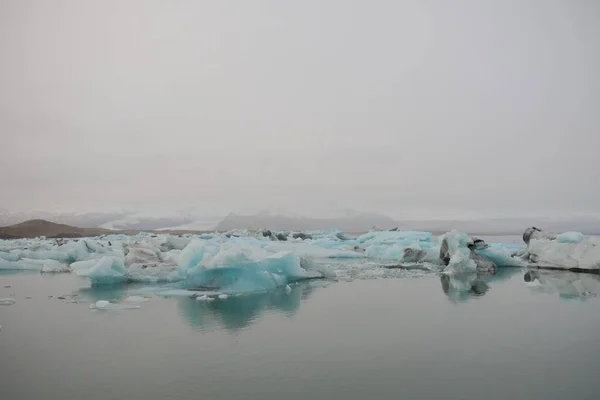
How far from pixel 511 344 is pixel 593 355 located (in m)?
0.94

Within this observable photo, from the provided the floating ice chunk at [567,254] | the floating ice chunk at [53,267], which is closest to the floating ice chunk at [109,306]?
the floating ice chunk at [53,267]

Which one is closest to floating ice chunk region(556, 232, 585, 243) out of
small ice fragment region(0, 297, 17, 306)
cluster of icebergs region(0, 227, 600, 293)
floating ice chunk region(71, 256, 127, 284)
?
cluster of icebergs region(0, 227, 600, 293)

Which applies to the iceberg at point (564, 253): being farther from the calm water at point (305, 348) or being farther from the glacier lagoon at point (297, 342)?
the calm water at point (305, 348)

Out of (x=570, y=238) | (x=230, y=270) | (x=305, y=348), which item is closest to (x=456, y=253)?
(x=570, y=238)

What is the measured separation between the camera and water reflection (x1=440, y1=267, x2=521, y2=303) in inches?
410

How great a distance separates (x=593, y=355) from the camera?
5.58 metres

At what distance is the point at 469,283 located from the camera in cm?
1278

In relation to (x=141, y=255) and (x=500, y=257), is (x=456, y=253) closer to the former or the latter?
(x=500, y=257)

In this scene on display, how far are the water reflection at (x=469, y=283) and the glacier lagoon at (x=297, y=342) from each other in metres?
0.14

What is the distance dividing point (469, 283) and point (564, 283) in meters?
2.66

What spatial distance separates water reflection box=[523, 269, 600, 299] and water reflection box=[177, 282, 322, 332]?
6109mm

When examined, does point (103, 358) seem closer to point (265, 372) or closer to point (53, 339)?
point (53, 339)

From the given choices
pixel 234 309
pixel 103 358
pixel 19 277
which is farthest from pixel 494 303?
pixel 19 277

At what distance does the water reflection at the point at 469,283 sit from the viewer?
410 inches
